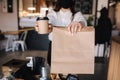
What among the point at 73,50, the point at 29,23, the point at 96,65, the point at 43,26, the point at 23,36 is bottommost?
the point at 96,65

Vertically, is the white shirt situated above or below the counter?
above

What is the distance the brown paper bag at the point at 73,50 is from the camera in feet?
4.03

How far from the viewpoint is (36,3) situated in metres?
7.73

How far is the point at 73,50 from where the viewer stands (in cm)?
124

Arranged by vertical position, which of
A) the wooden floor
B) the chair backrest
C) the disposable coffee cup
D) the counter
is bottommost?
the wooden floor

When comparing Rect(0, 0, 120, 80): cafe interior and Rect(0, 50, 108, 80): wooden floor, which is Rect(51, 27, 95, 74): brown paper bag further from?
Rect(0, 0, 120, 80): cafe interior

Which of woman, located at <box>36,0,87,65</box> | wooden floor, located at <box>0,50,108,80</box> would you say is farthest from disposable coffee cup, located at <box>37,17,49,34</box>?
wooden floor, located at <box>0,50,108,80</box>

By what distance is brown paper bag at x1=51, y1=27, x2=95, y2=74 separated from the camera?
1.23m

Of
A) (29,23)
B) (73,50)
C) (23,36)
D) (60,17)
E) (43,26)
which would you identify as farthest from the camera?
(29,23)

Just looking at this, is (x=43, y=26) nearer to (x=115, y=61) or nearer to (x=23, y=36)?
(x=115, y=61)

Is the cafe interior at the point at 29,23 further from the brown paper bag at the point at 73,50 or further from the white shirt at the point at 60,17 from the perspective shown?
the brown paper bag at the point at 73,50

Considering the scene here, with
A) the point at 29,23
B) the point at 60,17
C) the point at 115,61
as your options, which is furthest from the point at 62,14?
the point at 29,23

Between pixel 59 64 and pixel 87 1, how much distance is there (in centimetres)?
635

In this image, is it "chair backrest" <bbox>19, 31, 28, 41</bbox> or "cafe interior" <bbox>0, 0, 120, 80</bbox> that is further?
"chair backrest" <bbox>19, 31, 28, 41</bbox>
